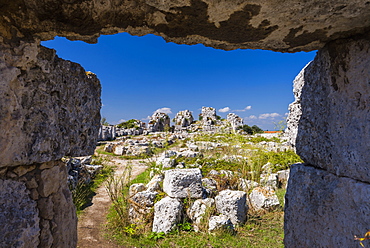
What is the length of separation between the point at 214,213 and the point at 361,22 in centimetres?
355

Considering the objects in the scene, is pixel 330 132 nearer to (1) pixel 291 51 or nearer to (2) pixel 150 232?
(1) pixel 291 51

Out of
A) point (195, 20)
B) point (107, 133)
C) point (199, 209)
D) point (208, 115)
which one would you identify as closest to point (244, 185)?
point (199, 209)

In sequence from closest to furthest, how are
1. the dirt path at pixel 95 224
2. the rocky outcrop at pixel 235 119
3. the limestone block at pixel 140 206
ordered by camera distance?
the dirt path at pixel 95 224 < the limestone block at pixel 140 206 < the rocky outcrop at pixel 235 119

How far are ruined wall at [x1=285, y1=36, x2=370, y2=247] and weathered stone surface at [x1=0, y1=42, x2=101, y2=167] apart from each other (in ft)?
6.74

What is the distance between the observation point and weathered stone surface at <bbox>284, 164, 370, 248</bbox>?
1322 millimetres

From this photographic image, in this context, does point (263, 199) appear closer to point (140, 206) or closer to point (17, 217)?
point (140, 206)

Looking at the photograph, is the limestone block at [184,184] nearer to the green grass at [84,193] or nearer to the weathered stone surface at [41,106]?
the green grass at [84,193]

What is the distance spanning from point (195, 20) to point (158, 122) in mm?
28612

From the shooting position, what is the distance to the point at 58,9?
125 cm

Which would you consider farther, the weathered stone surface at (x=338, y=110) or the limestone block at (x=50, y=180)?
the limestone block at (x=50, y=180)

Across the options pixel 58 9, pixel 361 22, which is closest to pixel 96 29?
pixel 58 9

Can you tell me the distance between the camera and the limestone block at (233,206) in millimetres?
3775

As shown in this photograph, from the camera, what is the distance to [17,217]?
1378 millimetres

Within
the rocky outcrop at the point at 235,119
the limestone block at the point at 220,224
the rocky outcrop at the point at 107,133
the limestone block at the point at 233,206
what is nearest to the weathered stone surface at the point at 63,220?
the limestone block at the point at 220,224
